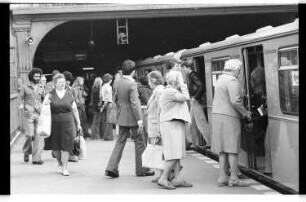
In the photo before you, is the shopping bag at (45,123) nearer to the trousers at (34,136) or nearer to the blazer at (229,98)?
the trousers at (34,136)

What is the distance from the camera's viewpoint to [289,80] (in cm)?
815

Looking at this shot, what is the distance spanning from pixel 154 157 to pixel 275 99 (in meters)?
1.99

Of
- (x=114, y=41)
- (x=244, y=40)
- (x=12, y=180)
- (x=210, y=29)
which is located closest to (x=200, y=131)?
(x=244, y=40)

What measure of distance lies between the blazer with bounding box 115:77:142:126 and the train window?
2504 millimetres

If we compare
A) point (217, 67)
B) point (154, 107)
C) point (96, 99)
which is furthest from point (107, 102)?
point (154, 107)

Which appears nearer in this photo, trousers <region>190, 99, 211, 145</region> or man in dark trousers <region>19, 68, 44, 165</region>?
man in dark trousers <region>19, 68, 44, 165</region>

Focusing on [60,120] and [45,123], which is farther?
[60,120]

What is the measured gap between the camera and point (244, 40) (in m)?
9.91

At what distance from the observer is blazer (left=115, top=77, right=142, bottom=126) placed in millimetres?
9820

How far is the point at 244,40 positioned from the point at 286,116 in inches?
81.3

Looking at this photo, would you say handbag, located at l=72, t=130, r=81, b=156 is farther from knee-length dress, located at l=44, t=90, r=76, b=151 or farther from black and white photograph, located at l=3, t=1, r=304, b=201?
knee-length dress, located at l=44, t=90, r=76, b=151

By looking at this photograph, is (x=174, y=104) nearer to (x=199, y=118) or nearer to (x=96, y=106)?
(x=199, y=118)

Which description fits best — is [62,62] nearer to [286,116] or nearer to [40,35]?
[40,35]

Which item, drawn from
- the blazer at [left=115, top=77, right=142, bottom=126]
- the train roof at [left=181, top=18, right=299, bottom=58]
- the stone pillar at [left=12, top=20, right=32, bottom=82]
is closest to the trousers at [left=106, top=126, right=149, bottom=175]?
the blazer at [left=115, top=77, right=142, bottom=126]
